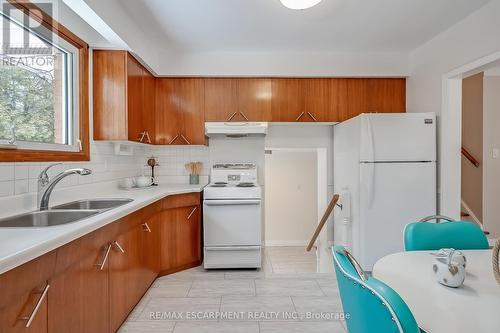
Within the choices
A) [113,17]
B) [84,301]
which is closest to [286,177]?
[113,17]

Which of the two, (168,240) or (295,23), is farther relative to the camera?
(168,240)

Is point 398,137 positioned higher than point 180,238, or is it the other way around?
point 398,137

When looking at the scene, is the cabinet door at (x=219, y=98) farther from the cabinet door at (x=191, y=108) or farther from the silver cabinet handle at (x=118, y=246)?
the silver cabinet handle at (x=118, y=246)

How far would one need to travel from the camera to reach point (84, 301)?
1543 mm

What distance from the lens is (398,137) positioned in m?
2.97

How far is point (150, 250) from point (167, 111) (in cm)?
165

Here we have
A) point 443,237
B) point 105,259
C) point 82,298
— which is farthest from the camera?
point 105,259

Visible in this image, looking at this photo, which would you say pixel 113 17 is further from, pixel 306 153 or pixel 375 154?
pixel 306 153

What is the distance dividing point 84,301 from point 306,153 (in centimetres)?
467

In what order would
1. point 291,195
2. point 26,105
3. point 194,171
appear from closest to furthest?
point 26,105 < point 194,171 < point 291,195

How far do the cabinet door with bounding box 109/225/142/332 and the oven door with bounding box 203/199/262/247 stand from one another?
0.88 meters

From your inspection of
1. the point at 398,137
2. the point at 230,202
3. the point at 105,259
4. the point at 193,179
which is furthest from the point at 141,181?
the point at 398,137

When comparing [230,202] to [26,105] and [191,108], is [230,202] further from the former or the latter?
[26,105]

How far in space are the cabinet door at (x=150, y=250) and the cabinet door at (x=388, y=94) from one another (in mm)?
2776
